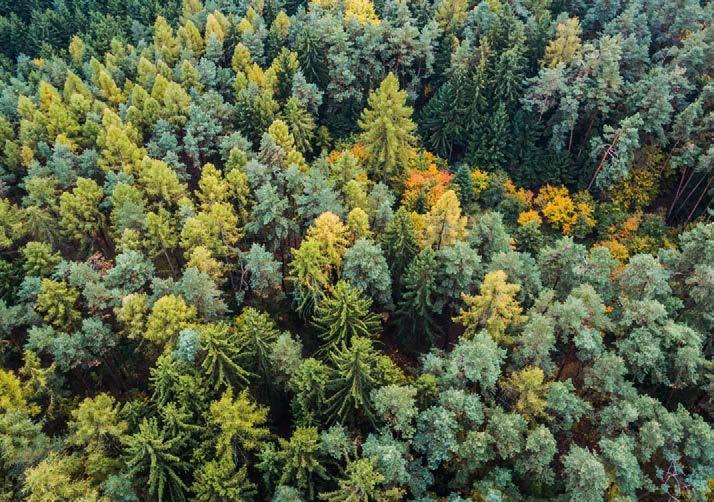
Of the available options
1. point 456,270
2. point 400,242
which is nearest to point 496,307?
point 456,270

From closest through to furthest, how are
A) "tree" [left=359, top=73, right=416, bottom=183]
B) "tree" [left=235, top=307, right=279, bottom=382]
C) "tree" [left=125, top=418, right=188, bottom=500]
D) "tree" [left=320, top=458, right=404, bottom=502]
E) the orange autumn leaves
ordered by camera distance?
"tree" [left=320, top=458, right=404, bottom=502]
"tree" [left=125, top=418, right=188, bottom=500]
"tree" [left=235, top=307, right=279, bottom=382]
"tree" [left=359, top=73, right=416, bottom=183]
the orange autumn leaves

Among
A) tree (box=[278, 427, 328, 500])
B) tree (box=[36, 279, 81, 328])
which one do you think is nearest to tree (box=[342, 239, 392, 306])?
tree (box=[278, 427, 328, 500])

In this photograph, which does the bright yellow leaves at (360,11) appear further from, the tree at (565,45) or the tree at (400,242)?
the tree at (400,242)

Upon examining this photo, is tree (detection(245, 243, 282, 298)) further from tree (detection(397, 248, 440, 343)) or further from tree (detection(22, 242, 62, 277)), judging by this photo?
tree (detection(22, 242, 62, 277))

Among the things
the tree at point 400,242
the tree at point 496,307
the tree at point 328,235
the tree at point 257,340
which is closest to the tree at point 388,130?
the tree at point 400,242

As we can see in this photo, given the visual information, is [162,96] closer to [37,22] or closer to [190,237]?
[190,237]

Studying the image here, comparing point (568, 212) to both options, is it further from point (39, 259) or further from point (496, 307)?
point (39, 259)
